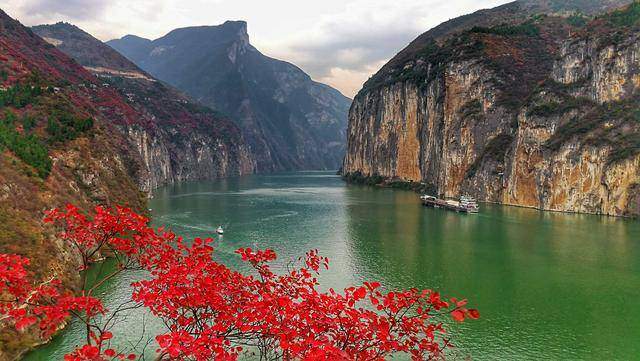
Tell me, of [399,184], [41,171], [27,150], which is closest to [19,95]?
[27,150]

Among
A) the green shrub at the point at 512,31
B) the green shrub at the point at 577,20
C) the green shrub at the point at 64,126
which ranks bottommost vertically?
the green shrub at the point at 64,126

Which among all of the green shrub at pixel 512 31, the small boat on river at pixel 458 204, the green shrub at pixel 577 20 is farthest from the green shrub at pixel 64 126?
the green shrub at pixel 577 20

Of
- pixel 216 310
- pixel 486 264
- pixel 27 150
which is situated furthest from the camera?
pixel 486 264

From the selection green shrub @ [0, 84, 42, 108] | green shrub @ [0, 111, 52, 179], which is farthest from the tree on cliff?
green shrub @ [0, 84, 42, 108]

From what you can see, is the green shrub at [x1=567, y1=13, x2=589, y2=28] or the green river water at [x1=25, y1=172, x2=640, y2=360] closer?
the green river water at [x1=25, y1=172, x2=640, y2=360]

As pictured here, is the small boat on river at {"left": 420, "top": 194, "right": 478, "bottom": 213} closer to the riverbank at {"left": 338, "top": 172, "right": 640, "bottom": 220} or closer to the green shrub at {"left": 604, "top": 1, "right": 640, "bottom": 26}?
the riverbank at {"left": 338, "top": 172, "right": 640, "bottom": 220}

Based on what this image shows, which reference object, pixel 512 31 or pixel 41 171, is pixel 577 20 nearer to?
pixel 512 31

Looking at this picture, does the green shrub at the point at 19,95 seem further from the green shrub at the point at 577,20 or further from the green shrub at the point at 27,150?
the green shrub at the point at 577,20
